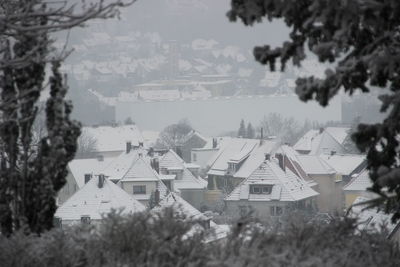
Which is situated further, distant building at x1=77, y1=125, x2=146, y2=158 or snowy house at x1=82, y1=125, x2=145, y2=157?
snowy house at x1=82, y1=125, x2=145, y2=157

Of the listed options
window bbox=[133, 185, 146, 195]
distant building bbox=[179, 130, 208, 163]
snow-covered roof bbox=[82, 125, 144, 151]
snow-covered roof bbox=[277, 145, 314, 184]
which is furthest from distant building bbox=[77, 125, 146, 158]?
window bbox=[133, 185, 146, 195]

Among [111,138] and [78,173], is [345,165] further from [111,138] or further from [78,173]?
[111,138]

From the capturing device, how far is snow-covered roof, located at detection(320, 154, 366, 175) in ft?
205

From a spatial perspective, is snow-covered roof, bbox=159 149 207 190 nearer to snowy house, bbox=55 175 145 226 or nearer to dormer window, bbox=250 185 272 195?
dormer window, bbox=250 185 272 195

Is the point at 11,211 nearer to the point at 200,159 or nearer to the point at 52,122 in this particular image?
the point at 52,122

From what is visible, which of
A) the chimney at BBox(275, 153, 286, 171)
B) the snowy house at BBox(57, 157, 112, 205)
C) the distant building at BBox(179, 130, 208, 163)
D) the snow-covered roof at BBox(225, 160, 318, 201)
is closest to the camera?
the snow-covered roof at BBox(225, 160, 318, 201)

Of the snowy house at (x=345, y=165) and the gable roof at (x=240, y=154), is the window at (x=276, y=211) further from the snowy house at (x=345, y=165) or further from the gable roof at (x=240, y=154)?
the gable roof at (x=240, y=154)

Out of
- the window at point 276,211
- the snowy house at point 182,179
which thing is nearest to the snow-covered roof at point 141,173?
the snowy house at point 182,179

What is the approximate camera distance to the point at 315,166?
2486 inches

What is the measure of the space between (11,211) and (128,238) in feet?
5.60

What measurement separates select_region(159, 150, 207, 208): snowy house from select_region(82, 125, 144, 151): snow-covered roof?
24.5m

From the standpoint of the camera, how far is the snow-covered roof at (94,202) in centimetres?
4162

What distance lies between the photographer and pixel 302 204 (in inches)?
2190

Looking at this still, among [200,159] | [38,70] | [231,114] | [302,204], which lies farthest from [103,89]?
[38,70]
